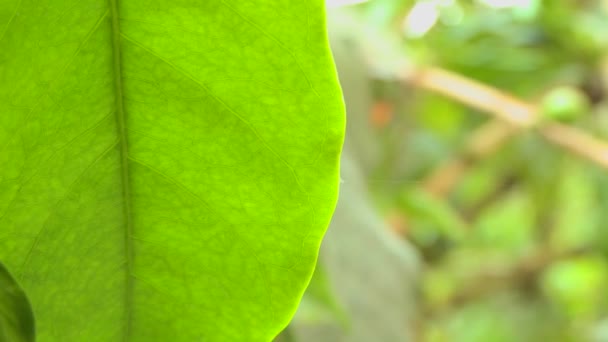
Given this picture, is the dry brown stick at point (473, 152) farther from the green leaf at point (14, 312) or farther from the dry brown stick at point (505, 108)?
the green leaf at point (14, 312)

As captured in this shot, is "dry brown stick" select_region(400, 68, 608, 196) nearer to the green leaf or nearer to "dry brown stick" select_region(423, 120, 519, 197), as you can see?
"dry brown stick" select_region(423, 120, 519, 197)

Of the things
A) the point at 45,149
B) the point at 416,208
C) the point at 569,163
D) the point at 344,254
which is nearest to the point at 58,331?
the point at 45,149

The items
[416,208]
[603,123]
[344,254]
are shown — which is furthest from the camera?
[603,123]

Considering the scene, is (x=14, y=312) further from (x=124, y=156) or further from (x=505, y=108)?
(x=505, y=108)

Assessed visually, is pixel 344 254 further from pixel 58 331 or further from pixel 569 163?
pixel 569 163

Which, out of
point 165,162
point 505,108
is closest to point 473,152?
point 505,108

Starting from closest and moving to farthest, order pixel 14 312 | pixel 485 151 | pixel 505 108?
1. pixel 14 312
2. pixel 505 108
3. pixel 485 151

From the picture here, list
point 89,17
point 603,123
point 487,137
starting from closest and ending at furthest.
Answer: point 89,17
point 487,137
point 603,123
